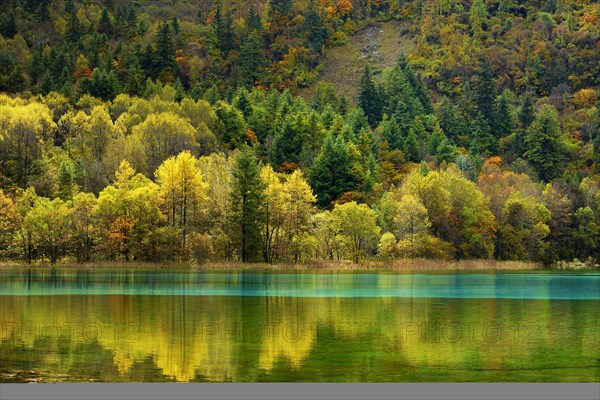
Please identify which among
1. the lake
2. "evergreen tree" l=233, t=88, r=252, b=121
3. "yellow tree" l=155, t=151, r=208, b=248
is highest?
"evergreen tree" l=233, t=88, r=252, b=121

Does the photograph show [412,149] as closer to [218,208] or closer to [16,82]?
[218,208]

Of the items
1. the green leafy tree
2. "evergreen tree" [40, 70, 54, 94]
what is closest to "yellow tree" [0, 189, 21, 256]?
the green leafy tree

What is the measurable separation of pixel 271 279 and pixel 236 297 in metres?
24.1

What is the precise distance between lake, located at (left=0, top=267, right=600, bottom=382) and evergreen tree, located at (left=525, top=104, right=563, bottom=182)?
12636 centimetres

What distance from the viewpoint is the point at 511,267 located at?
405ft

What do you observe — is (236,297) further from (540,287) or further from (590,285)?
(590,285)

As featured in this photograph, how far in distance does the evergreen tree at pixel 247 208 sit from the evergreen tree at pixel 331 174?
2572 cm

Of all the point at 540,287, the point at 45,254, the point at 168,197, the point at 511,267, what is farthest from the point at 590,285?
the point at 45,254

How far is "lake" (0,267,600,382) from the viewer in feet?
106

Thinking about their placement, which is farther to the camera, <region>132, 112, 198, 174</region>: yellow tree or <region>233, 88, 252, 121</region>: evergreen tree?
<region>233, 88, 252, 121</region>: evergreen tree

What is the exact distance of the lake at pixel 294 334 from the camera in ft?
106

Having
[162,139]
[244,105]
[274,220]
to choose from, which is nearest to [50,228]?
[274,220]

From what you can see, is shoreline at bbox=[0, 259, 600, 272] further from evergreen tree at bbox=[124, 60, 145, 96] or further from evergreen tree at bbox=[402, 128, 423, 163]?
evergreen tree at bbox=[124, 60, 145, 96]

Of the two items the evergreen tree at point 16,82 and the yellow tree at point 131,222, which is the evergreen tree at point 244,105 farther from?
the yellow tree at point 131,222
